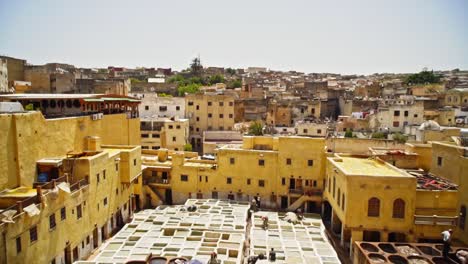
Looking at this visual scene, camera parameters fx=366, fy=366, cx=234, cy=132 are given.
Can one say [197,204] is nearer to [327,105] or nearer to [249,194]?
[249,194]

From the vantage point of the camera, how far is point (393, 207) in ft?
74.6

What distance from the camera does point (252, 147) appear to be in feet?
111

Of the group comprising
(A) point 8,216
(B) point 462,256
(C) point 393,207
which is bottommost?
(B) point 462,256

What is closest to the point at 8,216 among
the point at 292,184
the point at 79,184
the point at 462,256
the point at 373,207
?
the point at 79,184

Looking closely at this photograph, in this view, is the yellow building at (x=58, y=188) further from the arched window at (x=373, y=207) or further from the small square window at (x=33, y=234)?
the arched window at (x=373, y=207)

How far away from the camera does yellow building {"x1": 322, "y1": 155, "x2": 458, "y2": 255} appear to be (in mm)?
22500

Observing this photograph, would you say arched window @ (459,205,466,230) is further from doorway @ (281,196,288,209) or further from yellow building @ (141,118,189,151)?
yellow building @ (141,118,189,151)

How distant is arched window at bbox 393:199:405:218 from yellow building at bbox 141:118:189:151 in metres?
28.1

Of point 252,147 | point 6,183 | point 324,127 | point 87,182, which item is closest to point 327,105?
point 324,127

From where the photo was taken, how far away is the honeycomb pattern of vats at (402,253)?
1772 cm

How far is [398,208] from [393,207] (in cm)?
32

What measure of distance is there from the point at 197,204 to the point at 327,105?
129ft

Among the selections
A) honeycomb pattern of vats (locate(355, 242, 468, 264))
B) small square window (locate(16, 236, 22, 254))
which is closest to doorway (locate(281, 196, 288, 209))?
honeycomb pattern of vats (locate(355, 242, 468, 264))

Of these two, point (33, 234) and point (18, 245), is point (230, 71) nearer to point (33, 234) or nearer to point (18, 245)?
point (33, 234)
